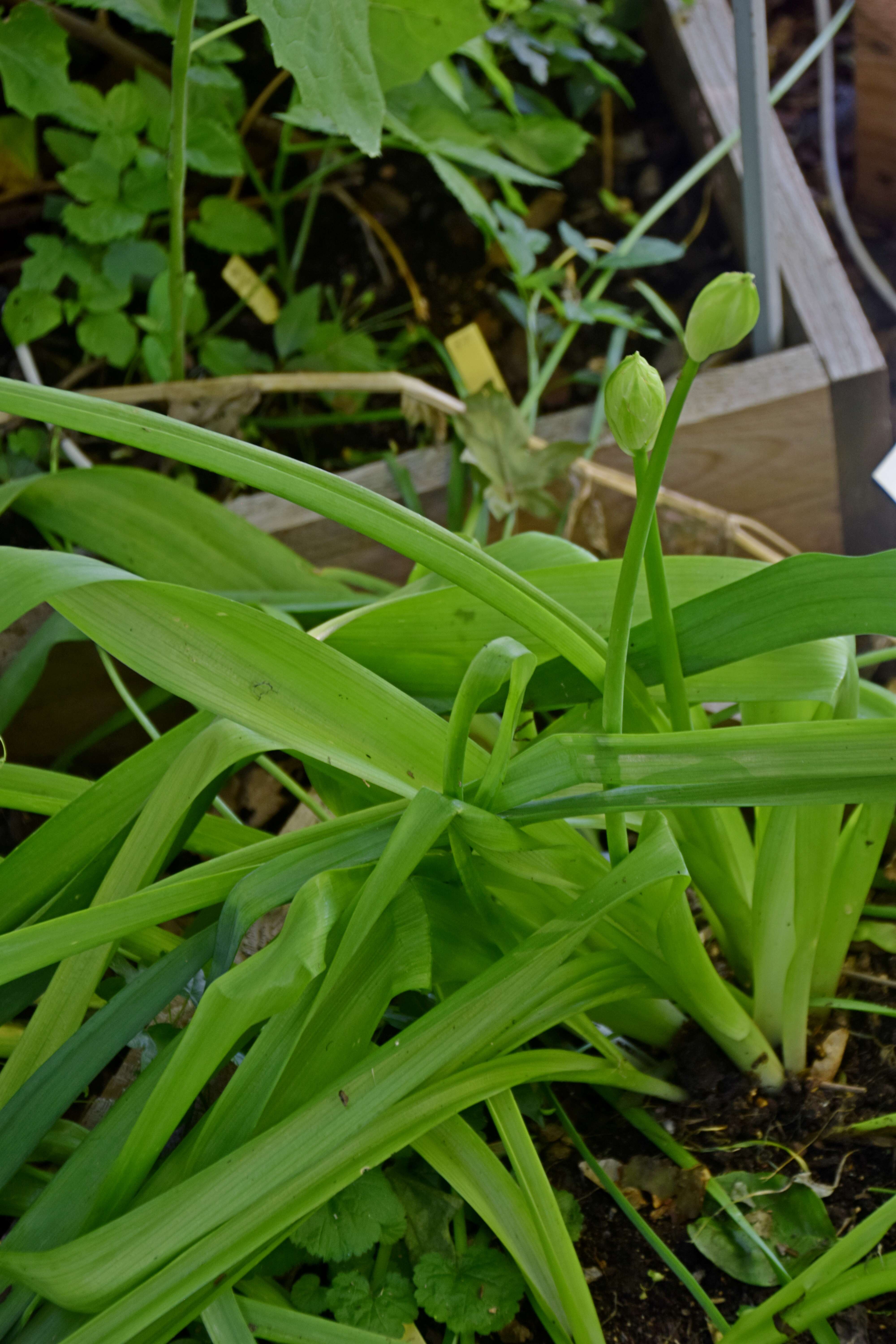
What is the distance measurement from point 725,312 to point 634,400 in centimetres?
5

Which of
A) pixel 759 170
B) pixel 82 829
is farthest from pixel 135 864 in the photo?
pixel 759 170

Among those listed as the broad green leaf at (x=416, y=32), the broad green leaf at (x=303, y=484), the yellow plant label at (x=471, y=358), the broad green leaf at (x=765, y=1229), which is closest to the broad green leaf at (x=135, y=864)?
the broad green leaf at (x=303, y=484)

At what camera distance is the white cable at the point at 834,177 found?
1.39 meters

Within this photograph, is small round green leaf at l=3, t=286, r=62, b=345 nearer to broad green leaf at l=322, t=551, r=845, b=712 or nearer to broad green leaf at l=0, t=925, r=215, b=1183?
broad green leaf at l=322, t=551, r=845, b=712

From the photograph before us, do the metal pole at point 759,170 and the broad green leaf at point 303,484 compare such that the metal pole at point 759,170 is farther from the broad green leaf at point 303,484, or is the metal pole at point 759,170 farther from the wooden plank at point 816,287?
the broad green leaf at point 303,484

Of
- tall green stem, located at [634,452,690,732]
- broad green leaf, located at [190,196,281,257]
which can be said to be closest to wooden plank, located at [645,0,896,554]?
broad green leaf, located at [190,196,281,257]

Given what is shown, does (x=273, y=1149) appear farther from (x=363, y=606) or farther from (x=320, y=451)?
(x=320, y=451)

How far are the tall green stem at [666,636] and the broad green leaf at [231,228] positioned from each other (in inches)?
32.7

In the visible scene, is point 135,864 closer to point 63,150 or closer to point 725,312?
point 725,312

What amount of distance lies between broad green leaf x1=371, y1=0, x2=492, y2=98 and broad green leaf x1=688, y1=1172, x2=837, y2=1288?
88 centimetres

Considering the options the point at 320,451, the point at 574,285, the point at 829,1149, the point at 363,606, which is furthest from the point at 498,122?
the point at 829,1149

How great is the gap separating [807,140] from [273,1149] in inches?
64.8

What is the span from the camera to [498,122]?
3.79 ft

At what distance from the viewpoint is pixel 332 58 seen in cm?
63
